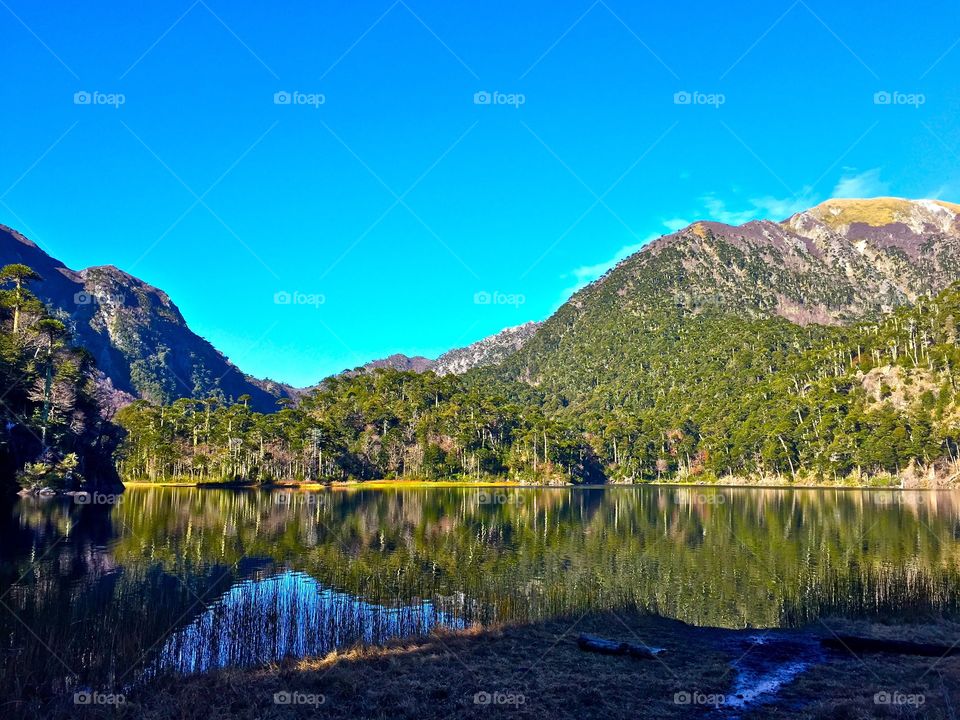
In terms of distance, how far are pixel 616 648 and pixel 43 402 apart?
88.2 meters

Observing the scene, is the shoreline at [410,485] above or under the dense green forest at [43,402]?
under

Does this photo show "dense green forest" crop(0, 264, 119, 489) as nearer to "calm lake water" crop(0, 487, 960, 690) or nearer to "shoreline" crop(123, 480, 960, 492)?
"calm lake water" crop(0, 487, 960, 690)

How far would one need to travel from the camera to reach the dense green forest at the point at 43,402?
66.1 m

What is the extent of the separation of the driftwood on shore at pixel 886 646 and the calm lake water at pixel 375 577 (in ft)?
16.9

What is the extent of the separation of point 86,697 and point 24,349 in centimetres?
7725

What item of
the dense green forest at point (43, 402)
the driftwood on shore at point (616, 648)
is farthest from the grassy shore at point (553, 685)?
the dense green forest at point (43, 402)

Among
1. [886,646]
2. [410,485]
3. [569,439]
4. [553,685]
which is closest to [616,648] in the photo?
[553,685]

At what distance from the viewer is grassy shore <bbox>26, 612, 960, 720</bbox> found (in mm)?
12234

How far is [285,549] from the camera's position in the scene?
4175cm

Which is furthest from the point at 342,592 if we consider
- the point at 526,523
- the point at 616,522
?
the point at 616,522

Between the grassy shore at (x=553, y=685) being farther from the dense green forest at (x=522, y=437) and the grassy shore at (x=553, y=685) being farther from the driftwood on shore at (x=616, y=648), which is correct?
the dense green forest at (x=522, y=437)

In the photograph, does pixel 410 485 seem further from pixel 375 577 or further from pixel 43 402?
pixel 375 577

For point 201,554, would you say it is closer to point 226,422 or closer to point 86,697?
point 86,697

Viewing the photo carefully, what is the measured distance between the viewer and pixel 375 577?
31734mm
